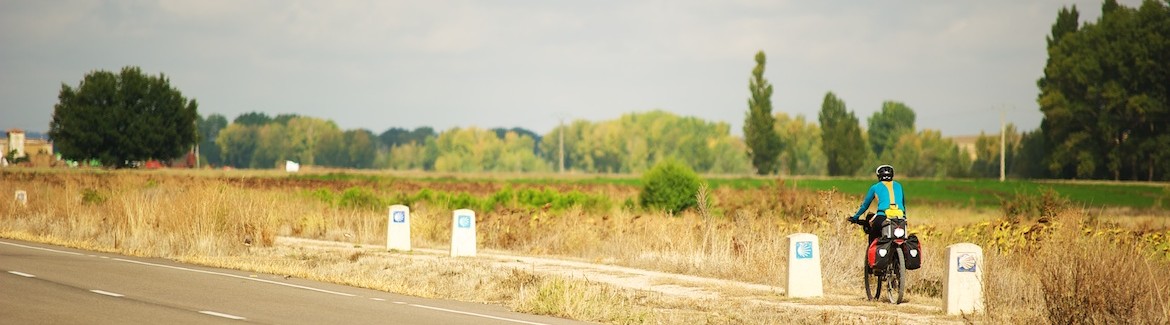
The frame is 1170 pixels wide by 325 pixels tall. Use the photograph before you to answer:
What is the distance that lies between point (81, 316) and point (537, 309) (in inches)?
211

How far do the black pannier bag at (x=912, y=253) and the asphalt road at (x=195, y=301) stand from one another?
4699 millimetres

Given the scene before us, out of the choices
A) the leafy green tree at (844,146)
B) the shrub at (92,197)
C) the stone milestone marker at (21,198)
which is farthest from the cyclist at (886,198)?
the leafy green tree at (844,146)

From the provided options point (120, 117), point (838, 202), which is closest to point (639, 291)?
point (838, 202)

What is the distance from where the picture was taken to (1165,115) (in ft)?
266

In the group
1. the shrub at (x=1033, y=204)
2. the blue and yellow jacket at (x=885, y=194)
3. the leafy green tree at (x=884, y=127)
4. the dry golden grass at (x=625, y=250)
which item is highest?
the leafy green tree at (x=884, y=127)

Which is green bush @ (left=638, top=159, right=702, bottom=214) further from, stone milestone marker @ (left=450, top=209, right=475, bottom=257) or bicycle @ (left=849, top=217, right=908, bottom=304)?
bicycle @ (left=849, top=217, right=908, bottom=304)

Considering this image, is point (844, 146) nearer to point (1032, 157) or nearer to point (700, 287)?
point (1032, 157)

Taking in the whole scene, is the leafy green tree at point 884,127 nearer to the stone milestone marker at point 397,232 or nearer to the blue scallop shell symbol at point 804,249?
the stone milestone marker at point 397,232

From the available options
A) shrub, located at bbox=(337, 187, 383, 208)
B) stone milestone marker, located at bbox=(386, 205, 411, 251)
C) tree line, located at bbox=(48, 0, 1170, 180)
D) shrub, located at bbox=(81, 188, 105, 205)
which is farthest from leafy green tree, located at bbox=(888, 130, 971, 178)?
stone milestone marker, located at bbox=(386, 205, 411, 251)

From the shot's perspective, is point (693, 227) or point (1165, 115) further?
point (1165, 115)

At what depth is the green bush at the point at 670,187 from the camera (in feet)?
125

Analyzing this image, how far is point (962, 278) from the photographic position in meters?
14.3

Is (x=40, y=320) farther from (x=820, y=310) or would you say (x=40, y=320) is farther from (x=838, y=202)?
(x=838, y=202)

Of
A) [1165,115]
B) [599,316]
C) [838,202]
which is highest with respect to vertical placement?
[1165,115]
